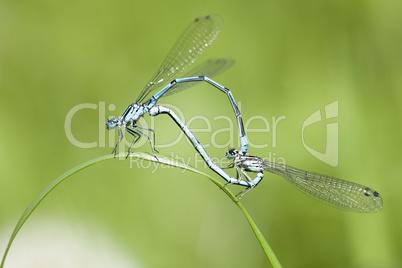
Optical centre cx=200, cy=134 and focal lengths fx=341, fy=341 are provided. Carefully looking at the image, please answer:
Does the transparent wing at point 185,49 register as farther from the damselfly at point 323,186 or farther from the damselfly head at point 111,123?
the damselfly at point 323,186

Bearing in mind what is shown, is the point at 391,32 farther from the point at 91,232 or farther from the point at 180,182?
the point at 91,232

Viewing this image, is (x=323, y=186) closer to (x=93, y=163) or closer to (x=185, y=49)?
(x=185, y=49)

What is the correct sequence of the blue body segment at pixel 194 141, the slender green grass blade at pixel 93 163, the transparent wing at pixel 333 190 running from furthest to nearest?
the blue body segment at pixel 194 141, the transparent wing at pixel 333 190, the slender green grass blade at pixel 93 163

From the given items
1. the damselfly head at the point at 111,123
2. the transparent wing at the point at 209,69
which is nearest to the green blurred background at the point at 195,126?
the transparent wing at the point at 209,69

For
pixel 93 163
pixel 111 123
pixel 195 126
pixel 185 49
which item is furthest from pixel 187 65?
pixel 93 163

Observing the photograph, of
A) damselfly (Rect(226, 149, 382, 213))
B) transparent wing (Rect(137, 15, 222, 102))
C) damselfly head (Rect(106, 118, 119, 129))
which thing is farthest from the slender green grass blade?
transparent wing (Rect(137, 15, 222, 102))

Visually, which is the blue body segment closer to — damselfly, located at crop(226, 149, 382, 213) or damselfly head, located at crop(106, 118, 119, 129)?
damselfly, located at crop(226, 149, 382, 213)
